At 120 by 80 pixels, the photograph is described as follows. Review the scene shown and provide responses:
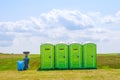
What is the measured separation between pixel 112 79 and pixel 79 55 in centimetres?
1097

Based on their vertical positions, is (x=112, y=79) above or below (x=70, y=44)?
below

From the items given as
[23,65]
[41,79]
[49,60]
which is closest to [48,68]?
[49,60]

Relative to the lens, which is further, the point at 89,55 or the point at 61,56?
the point at 61,56

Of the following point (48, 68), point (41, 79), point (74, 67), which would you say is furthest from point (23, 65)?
point (41, 79)

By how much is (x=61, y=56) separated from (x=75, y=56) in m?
1.42

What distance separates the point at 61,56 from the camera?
1465 inches

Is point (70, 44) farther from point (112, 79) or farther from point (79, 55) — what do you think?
point (112, 79)

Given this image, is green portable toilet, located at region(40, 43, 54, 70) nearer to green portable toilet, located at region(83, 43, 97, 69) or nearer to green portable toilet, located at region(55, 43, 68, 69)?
green portable toilet, located at region(55, 43, 68, 69)

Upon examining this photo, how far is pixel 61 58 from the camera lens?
37281mm

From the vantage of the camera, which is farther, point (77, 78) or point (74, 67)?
point (74, 67)

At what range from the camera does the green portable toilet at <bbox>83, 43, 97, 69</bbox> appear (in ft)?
121

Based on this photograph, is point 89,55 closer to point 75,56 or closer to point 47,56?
point 75,56

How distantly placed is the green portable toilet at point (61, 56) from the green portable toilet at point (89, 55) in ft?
6.28

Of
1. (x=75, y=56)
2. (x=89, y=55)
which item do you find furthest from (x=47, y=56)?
(x=89, y=55)
